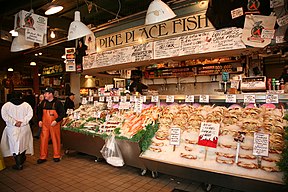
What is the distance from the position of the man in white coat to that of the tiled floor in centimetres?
42


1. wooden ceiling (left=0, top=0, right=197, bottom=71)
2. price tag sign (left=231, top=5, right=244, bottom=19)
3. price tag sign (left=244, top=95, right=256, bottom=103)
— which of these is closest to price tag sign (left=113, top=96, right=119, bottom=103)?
wooden ceiling (left=0, top=0, right=197, bottom=71)

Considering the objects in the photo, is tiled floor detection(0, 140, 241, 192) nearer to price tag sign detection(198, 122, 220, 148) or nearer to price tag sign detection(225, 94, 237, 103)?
price tag sign detection(198, 122, 220, 148)

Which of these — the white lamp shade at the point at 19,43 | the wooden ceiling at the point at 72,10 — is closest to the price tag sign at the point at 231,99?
the wooden ceiling at the point at 72,10

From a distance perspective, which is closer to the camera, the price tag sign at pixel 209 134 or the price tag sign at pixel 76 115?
Answer: the price tag sign at pixel 209 134

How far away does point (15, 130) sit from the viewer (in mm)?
5152

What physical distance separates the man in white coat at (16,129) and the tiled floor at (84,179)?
42cm

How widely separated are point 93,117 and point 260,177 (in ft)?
13.5

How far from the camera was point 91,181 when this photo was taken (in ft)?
13.9

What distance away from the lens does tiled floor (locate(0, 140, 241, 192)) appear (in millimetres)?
3913

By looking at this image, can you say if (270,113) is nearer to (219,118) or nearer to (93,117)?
(219,118)

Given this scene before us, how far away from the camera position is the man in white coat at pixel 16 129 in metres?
5.14

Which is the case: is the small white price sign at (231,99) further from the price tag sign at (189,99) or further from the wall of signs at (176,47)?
the wall of signs at (176,47)

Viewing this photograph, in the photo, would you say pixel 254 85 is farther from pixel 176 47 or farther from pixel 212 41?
pixel 176 47

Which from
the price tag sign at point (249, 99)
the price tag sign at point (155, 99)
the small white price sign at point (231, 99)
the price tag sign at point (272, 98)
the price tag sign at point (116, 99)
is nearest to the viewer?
the price tag sign at point (272, 98)
